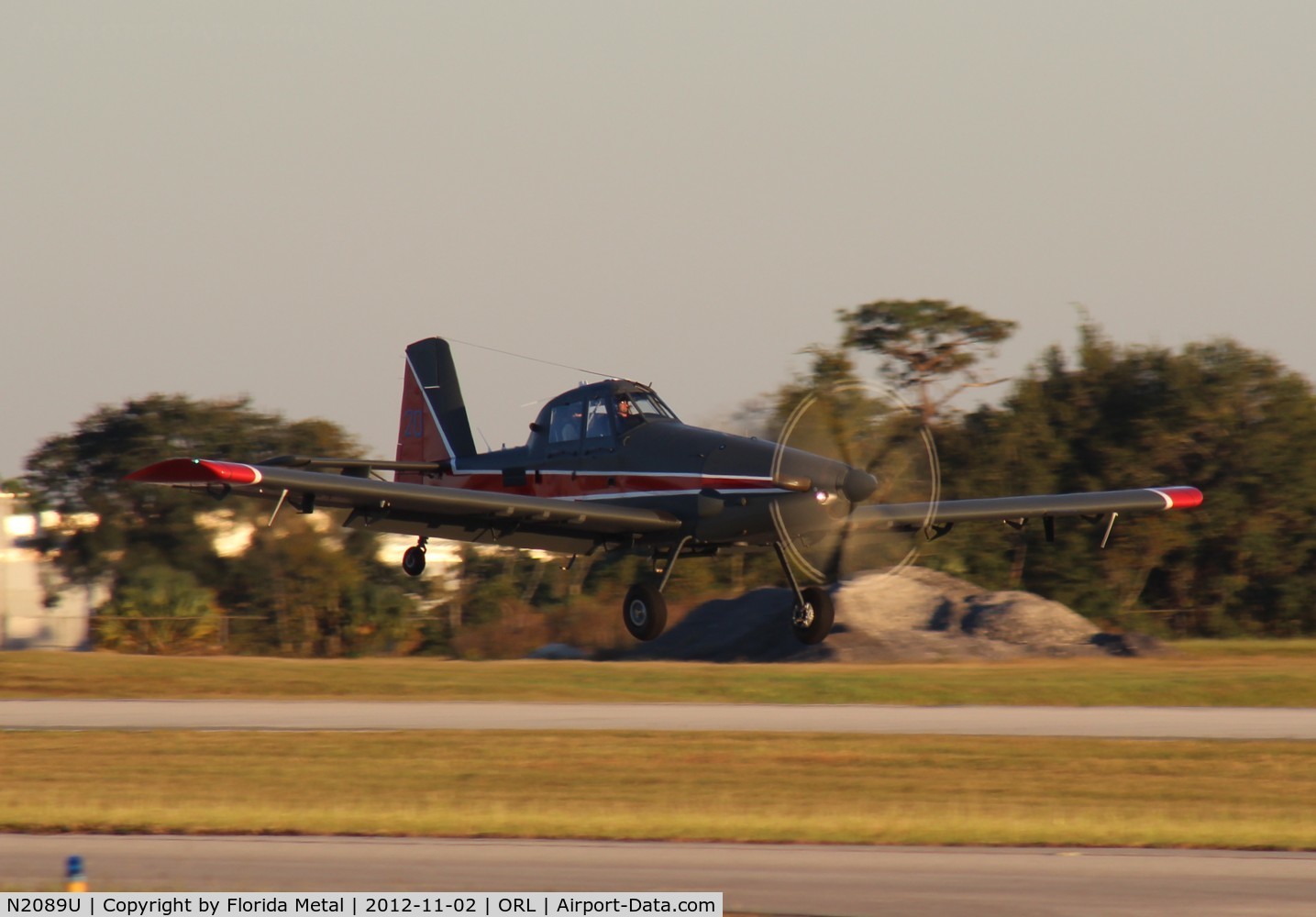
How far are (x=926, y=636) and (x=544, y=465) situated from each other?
24545 mm

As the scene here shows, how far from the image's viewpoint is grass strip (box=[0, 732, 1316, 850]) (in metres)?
17.1

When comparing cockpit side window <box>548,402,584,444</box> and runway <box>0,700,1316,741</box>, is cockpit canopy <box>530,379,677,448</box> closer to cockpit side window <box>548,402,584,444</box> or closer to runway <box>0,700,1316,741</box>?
cockpit side window <box>548,402,584,444</box>

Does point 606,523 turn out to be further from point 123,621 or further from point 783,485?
point 123,621

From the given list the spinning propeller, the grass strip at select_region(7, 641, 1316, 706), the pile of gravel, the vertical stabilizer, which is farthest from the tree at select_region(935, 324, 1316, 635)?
the spinning propeller

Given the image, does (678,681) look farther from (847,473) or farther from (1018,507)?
(847,473)

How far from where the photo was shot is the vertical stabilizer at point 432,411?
24391 millimetres

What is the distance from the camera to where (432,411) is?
24859mm

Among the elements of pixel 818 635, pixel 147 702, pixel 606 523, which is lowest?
pixel 147 702

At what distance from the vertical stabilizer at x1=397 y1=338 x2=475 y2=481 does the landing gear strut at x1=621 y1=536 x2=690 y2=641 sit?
4701 mm

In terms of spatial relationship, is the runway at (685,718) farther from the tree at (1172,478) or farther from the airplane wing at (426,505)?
the tree at (1172,478)

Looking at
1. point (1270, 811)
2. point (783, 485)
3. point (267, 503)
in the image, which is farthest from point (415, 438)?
point (267, 503)

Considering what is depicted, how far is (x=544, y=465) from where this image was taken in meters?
21.1

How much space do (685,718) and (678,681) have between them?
705 centimetres

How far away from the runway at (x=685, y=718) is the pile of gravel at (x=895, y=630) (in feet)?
30.2
